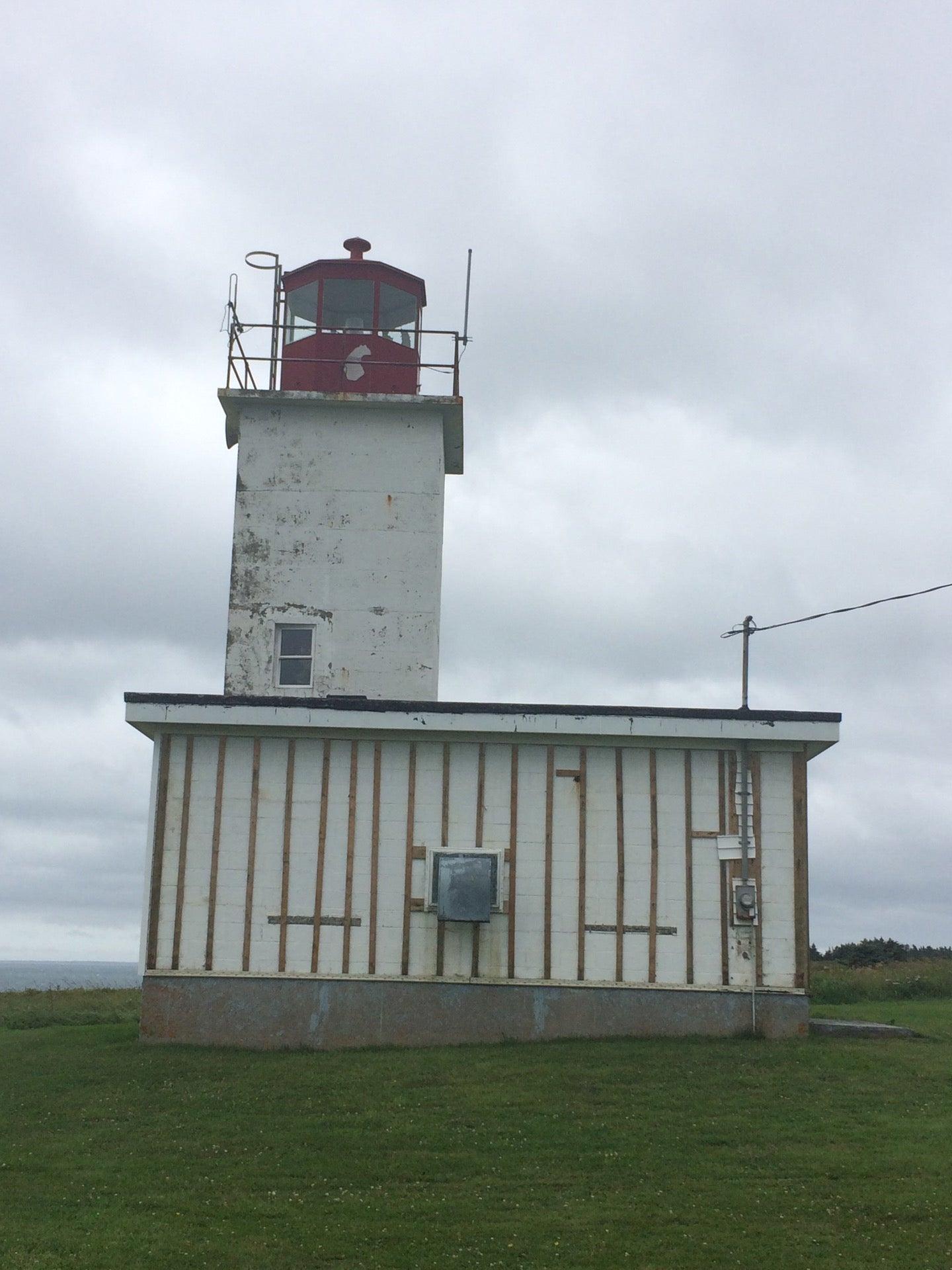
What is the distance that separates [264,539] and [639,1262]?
46.2ft

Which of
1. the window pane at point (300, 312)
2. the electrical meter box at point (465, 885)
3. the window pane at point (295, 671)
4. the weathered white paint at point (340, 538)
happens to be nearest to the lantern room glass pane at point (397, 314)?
the window pane at point (300, 312)

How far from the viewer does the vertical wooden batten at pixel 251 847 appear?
51.0 feet

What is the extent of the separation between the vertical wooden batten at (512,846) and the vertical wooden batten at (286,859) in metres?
2.69

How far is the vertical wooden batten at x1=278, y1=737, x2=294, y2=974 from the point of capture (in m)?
15.5

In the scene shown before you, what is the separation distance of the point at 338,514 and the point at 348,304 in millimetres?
4057

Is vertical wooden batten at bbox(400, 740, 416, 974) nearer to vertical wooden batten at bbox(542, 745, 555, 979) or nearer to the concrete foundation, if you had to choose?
the concrete foundation

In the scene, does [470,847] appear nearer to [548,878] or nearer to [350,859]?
[548,878]

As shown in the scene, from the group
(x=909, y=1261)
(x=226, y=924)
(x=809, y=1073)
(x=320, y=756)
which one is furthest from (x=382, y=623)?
(x=909, y=1261)

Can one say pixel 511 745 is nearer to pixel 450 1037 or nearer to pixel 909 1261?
pixel 450 1037

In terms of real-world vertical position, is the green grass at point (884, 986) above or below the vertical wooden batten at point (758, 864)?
below

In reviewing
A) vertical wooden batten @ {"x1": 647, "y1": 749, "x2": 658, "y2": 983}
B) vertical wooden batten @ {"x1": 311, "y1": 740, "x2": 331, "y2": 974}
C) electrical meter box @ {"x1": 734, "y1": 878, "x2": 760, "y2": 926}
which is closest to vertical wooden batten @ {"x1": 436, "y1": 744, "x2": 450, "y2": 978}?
vertical wooden batten @ {"x1": 311, "y1": 740, "x2": 331, "y2": 974}

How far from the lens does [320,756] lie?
16.0m

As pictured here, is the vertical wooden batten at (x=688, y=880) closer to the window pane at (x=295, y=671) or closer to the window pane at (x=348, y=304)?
the window pane at (x=295, y=671)

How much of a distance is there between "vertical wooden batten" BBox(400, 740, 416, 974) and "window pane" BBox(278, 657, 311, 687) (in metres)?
4.57
